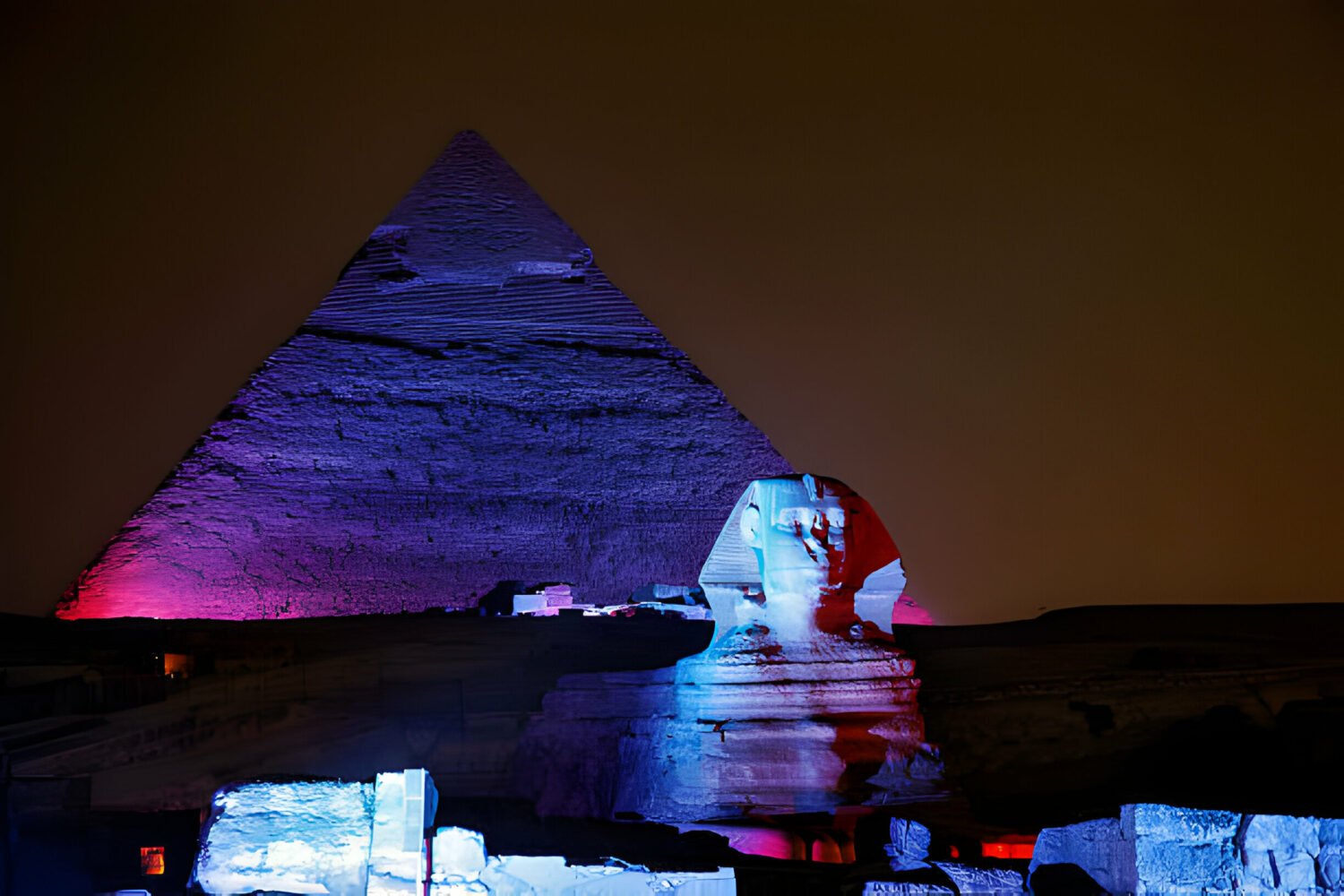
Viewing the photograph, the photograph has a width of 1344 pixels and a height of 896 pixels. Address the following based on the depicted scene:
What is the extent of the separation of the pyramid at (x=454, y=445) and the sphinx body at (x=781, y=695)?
0.98 metres

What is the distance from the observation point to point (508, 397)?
3984 mm

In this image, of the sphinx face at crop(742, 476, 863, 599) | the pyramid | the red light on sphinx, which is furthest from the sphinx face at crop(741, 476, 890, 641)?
the red light on sphinx

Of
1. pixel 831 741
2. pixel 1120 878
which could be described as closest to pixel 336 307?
pixel 831 741

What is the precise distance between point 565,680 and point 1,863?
5.11ft

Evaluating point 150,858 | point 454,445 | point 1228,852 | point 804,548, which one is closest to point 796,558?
point 804,548

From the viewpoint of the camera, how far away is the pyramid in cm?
380

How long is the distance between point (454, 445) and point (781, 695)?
1765 mm

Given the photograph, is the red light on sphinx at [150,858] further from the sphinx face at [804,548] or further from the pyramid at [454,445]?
the sphinx face at [804,548]

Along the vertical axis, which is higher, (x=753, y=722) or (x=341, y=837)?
(x=753, y=722)

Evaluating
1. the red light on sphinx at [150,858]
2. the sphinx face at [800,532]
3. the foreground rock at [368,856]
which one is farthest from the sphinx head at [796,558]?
the red light on sphinx at [150,858]

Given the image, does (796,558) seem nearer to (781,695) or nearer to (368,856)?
(781,695)

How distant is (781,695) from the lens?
9.43 feet

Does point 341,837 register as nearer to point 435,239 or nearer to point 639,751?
point 639,751

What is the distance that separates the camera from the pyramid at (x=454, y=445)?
380 cm
